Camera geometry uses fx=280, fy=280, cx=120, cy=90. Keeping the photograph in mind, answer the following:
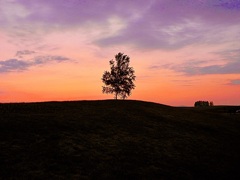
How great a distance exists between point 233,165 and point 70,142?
13610mm

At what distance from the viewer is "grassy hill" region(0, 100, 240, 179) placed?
16.4 metres

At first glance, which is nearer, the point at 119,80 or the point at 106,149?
the point at 106,149

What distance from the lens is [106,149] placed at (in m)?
21.0

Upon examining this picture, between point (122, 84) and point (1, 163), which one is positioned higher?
point (122, 84)

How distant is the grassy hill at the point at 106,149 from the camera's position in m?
16.4

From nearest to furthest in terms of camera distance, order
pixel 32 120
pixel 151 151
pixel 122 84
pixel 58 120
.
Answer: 1. pixel 151 151
2. pixel 32 120
3. pixel 58 120
4. pixel 122 84

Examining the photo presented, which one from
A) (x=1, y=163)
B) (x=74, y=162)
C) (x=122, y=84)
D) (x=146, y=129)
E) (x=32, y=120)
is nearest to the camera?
(x=1, y=163)

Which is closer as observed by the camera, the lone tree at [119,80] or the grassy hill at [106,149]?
the grassy hill at [106,149]

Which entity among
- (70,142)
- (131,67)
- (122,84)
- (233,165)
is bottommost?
(233,165)

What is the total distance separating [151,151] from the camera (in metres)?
22.5

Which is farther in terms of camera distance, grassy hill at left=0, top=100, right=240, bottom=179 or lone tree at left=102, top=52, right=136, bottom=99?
lone tree at left=102, top=52, right=136, bottom=99

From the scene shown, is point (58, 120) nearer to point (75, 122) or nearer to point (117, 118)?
point (75, 122)

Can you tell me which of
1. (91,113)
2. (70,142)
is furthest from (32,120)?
(91,113)

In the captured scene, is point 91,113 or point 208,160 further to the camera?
point 91,113
